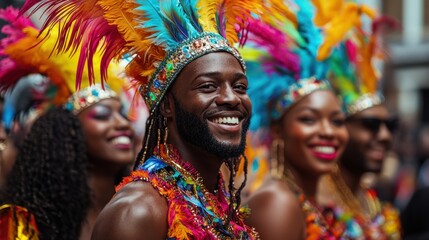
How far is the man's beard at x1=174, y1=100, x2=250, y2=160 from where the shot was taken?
3.98 m

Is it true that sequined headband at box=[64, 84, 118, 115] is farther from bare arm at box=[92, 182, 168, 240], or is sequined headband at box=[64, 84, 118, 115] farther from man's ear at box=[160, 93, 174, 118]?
bare arm at box=[92, 182, 168, 240]

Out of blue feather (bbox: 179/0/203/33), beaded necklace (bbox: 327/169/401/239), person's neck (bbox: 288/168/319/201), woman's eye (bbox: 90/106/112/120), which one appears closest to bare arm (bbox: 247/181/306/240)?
person's neck (bbox: 288/168/319/201)

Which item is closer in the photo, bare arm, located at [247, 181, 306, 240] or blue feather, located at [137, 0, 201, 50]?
blue feather, located at [137, 0, 201, 50]

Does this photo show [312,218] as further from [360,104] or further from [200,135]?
[200,135]

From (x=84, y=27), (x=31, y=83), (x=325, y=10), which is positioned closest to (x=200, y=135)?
(x=84, y=27)

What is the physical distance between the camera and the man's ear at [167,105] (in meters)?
4.11

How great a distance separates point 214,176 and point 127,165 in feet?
6.38

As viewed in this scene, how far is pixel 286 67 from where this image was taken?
616cm

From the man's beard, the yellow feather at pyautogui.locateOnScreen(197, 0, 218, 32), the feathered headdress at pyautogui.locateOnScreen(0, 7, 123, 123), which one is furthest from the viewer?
the feathered headdress at pyautogui.locateOnScreen(0, 7, 123, 123)

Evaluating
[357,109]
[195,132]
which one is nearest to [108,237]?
[195,132]

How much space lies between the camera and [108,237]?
3713mm

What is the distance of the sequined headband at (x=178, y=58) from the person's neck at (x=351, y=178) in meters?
3.51

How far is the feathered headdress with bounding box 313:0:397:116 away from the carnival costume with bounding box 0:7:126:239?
156cm

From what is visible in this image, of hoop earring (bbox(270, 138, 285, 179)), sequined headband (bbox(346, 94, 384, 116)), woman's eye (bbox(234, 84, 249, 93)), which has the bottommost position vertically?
hoop earring (bbox(270, 138, 285, 179))
